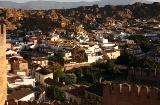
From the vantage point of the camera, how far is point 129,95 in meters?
9.65

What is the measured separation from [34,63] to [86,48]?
10.4m

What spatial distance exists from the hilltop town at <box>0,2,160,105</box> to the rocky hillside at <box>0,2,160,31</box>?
28cm

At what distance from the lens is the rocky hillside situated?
6712 centimetres

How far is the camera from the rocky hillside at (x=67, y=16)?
67125 mm

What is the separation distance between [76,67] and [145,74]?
28.1m

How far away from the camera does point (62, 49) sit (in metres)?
42.9

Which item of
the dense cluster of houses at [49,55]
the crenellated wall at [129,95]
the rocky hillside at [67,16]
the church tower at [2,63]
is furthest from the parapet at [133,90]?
the rocky hillside at [67,16]

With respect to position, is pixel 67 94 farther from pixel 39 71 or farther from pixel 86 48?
pixel 86 48

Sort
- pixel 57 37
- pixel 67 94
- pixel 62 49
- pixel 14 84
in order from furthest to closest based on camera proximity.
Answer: pixel 57 37, pixel 62 49, pixel 14 84, pixel 67 94

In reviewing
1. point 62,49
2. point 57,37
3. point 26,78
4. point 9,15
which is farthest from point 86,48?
point 9,15

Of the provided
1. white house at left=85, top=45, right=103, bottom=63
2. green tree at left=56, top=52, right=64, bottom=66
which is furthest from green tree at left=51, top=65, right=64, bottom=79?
white house at left=85, top=45, right=103, bottom=63

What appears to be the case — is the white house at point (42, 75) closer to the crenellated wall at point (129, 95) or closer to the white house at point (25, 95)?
the white house at point (25, 95)

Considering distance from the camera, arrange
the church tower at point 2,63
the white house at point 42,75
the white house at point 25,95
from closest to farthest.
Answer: the church tower at point 2,63 < the white house at point 25,95 < the white house at point 42,75

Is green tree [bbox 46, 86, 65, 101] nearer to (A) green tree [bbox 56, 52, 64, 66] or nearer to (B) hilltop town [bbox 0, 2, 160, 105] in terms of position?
(B) hilltop town [bbox 0, 2, 160, 105]
